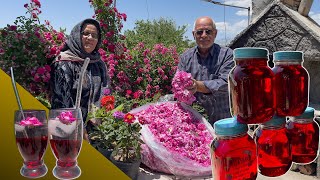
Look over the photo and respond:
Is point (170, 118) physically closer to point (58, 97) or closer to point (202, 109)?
point (202, 109)

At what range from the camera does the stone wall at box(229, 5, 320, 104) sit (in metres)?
4.37

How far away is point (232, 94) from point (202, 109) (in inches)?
66.2

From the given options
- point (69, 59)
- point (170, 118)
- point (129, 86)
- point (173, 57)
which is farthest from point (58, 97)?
point (173, 57)

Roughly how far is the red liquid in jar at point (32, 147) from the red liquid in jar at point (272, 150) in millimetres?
794

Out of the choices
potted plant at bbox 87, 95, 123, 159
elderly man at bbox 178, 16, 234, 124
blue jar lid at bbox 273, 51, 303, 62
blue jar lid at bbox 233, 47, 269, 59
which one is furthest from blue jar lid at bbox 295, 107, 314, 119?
potted plant at bbox 87, 95, 123, 159

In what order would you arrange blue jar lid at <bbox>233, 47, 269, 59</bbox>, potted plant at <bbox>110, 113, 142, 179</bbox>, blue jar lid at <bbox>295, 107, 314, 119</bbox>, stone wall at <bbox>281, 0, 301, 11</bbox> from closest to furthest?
blue jar lid at <bbox>233, 47, 269, 59</bbox> → blue jar lid at <bbox>295, 107, 314, 119</bbox> → potted plant at <bbox>110, 113, 142, 179</bbox> → stone wall at <bbox>281, 0, 301, 11</bbox>

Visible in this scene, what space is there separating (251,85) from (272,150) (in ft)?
0.98

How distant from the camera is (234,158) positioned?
106cm

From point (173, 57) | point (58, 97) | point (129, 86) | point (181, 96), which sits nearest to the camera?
point (181, 96)

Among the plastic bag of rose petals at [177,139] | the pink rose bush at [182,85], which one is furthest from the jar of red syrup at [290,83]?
the plastic bag of rose petals at [177,139]

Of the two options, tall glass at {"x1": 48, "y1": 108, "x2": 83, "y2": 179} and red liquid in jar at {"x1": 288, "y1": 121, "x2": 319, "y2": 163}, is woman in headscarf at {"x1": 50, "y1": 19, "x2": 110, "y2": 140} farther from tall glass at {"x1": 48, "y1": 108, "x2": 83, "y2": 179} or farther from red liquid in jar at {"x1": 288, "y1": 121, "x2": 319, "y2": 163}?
red liquid in jar at {"x1": 288, "y1": 121, "x2": 319, "y2": 163}

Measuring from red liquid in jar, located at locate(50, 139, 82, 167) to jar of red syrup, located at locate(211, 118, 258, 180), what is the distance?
568 millimetres

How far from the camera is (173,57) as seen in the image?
634 cm

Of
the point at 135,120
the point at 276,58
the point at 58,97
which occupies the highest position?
the point at 276,58
